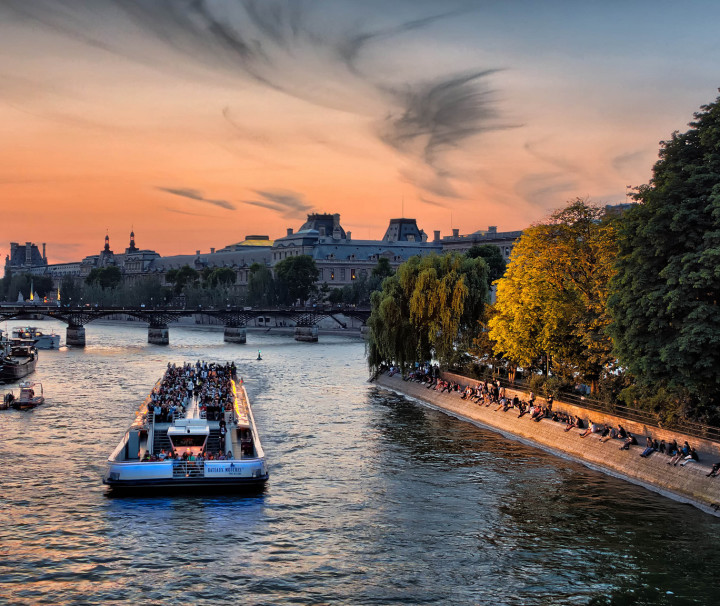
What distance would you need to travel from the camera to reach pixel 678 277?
119 feet

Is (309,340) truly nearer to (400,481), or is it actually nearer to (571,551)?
(400,481)

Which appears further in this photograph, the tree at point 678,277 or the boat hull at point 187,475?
the boat hull at point 187,475

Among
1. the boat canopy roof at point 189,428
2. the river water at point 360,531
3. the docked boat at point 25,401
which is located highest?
the boat canopy roof at point 189,428

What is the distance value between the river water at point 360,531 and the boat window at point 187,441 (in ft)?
12.0

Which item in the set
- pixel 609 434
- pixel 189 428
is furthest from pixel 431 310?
pixel 189 428

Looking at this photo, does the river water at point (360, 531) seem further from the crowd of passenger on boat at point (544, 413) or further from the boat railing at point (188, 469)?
the crowd of passenger on boat at point (544, 413)

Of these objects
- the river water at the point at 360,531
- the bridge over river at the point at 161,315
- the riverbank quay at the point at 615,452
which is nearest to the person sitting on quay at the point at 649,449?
the riverbank quay at the point at 615,452

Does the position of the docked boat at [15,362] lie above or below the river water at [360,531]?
above

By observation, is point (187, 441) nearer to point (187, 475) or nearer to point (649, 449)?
point (187, 475)

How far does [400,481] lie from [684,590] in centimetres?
1564

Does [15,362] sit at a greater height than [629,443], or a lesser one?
greater

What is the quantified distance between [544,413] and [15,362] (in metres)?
59.1

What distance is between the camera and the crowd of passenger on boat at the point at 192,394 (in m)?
47.5

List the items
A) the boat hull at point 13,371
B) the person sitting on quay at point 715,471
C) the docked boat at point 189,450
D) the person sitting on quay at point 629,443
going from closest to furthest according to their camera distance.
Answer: the person sitting on quay at point 715,471, the docked boat at point 189,450, the person sitting on quay at point 629,443, the boat hull at point 13,371
